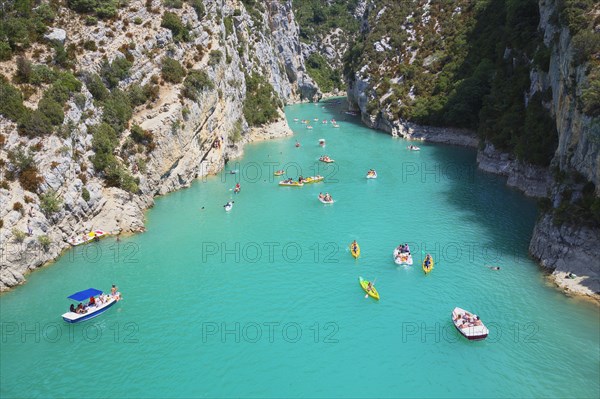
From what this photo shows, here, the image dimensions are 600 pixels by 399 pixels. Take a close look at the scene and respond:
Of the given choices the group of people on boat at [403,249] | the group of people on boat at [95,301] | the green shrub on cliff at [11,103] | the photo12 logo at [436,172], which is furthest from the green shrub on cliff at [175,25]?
the group of people on boat at [403,249]

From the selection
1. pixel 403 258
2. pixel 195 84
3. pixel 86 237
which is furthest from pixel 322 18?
pixel 403 258

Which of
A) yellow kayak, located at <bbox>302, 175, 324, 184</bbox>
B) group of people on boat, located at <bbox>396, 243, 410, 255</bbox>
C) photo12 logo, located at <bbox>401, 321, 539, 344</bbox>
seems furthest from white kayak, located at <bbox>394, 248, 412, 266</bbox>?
yellow kayak, located at <bbox>302, 175, 324, 184</bbox>

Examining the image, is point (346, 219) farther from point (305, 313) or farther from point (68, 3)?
point (68, 3)

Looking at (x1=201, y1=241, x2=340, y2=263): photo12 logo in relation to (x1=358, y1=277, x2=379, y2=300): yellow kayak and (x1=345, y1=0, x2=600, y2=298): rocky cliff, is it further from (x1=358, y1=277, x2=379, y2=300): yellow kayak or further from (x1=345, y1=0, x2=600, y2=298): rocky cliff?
(x1=345, y1=0, x2=600, y2=298): rocky cliff

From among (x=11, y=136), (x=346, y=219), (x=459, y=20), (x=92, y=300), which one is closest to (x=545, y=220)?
(x=346, y=219)

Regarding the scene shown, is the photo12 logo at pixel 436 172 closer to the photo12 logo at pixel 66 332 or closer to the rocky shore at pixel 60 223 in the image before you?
the rocky shore at pixel 60 223

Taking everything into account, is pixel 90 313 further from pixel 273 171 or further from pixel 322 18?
pixel 322 18
